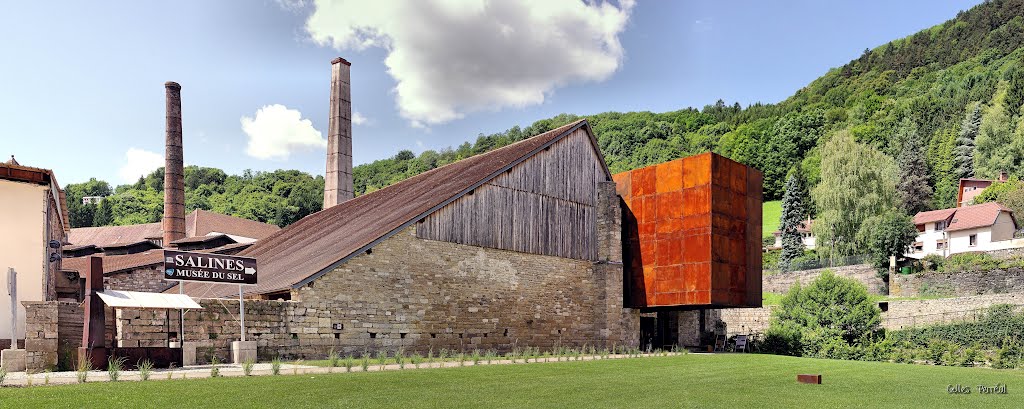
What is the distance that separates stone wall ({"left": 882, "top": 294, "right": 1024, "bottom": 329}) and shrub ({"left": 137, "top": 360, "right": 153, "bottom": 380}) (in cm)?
3711

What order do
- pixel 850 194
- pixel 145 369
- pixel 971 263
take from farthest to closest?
pixel 850 194 < pixel 971 263 < pixel 145 369

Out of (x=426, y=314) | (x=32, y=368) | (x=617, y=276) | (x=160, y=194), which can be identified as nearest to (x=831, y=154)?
(x=617, y=276)

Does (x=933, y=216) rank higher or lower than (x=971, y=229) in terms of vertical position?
higher

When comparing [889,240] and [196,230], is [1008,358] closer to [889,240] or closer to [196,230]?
[889,240]

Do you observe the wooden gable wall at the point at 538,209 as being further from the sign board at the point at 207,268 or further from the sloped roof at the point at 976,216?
the sloped roof at the point at 976,216

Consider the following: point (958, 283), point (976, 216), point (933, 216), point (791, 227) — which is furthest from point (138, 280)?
point (933, 216)

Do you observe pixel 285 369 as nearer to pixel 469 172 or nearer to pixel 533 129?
pixel 469 172

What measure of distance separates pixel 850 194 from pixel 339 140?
118 ft

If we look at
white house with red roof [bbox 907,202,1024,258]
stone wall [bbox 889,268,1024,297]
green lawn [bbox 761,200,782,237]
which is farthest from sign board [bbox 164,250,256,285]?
green lawn [bbox 761,200,782,237]

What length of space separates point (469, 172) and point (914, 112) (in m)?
77.1

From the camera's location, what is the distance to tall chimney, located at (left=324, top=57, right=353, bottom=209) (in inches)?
1944

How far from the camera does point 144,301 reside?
17.9 metres

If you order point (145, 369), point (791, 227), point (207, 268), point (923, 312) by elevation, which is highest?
point (791, 227)

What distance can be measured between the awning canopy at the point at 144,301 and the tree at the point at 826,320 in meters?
25.4
